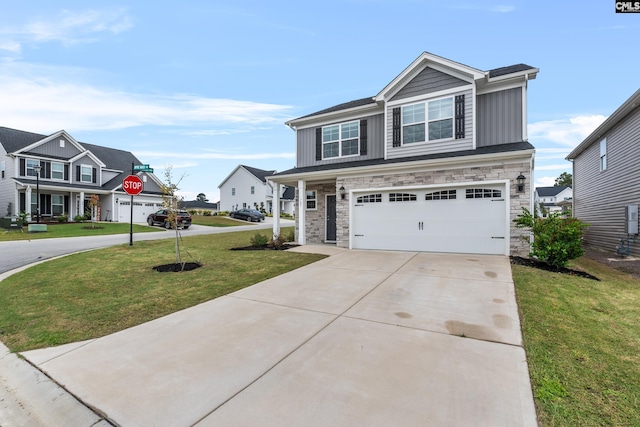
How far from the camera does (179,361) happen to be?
2.89 metres

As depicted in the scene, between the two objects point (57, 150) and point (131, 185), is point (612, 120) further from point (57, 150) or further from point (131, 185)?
point (57, 150)

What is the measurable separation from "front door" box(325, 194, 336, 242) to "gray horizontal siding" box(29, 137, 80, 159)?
1050 inches

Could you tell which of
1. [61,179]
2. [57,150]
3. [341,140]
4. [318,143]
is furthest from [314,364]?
[57,150]

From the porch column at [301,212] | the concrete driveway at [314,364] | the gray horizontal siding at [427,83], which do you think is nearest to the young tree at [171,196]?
the concrete driveway at [314,364]

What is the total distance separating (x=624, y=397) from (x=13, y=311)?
750 centimetres

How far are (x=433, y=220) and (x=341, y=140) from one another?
A: 5.54 meters

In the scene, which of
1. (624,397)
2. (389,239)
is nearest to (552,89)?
(389,239)

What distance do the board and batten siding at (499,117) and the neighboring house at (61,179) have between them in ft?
72.1

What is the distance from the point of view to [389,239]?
34.0 ft

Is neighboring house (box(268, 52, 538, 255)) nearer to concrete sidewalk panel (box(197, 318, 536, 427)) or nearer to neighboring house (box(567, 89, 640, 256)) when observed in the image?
neighboring house (box(567, 89, 640, 256))

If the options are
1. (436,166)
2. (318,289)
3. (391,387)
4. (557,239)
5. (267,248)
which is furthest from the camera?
(267,248)

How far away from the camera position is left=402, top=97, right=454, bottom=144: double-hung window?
33.6 feet

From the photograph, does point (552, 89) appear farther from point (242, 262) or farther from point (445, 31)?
point (242, 262)

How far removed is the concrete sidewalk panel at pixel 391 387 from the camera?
6.68 ft
